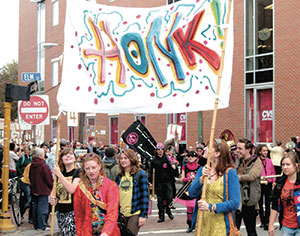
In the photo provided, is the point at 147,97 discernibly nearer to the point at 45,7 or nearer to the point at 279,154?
the point at 279,154

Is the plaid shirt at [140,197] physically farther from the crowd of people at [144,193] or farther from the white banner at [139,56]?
the white banner at [139,56]

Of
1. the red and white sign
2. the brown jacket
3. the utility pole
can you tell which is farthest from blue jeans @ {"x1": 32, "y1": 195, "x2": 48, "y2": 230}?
the brown jacket

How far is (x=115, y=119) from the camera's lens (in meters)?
31.2

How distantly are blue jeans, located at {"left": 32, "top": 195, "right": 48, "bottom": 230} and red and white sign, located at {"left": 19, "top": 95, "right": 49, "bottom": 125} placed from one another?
3151 mm

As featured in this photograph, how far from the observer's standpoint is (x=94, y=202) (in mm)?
4605

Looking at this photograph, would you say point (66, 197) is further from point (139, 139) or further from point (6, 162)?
point (139, 139)

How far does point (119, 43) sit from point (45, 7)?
3542 centimetres

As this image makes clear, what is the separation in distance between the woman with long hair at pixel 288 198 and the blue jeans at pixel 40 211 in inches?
230

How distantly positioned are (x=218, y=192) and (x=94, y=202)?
128 centimetres

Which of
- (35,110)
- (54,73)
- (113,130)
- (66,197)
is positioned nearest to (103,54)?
(66,197)

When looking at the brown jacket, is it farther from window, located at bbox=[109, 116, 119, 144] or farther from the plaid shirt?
window, located at bbox=[109, 116, 119, 144]

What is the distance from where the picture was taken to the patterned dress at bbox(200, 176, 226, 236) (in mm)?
4578

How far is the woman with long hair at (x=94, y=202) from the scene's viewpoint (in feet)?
15.1

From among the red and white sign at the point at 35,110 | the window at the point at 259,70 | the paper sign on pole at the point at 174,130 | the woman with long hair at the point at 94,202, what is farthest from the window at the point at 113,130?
the woman with long hair at the point at 94,202
